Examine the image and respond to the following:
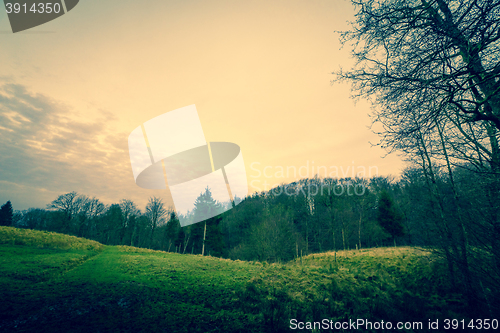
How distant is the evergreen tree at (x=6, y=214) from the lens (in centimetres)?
3641

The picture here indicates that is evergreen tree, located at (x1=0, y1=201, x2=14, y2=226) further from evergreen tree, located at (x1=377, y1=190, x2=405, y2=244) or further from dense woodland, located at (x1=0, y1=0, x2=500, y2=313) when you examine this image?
evergreen tree, located at (x1=377, y1=190, x2=405, y2=244)

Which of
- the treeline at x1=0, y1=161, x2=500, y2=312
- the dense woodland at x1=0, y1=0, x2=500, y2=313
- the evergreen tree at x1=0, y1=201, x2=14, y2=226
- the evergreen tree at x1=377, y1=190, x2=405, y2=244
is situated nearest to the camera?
the dense woodland at x1=0, y1=0, x2=500, y2=313

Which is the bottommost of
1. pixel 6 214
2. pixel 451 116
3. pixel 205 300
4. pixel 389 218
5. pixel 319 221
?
pixel 205 300

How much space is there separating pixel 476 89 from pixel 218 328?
26.8ft

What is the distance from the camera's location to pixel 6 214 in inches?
1467

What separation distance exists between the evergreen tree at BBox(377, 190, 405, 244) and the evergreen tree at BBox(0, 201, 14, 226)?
70.6 metres

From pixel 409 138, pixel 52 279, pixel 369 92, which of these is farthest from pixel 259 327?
pixel 52 279

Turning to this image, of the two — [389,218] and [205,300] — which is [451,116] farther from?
[389,218]

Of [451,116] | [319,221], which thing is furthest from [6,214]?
[451,116]

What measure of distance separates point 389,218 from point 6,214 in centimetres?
7289

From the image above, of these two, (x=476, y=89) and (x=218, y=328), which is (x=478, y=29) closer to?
(x=476, y=89)

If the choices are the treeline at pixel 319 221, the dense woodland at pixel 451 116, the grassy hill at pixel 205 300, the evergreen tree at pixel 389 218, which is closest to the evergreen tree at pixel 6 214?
the treeline at pixel 319 221

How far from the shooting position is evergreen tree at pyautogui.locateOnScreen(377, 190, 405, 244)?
28.3m

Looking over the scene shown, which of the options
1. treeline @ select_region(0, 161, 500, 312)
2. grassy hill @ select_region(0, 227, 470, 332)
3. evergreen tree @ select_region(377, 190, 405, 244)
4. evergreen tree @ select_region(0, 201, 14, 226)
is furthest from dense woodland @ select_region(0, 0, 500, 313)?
evergreen tree @ select_region(0, 201, 14, 226)
